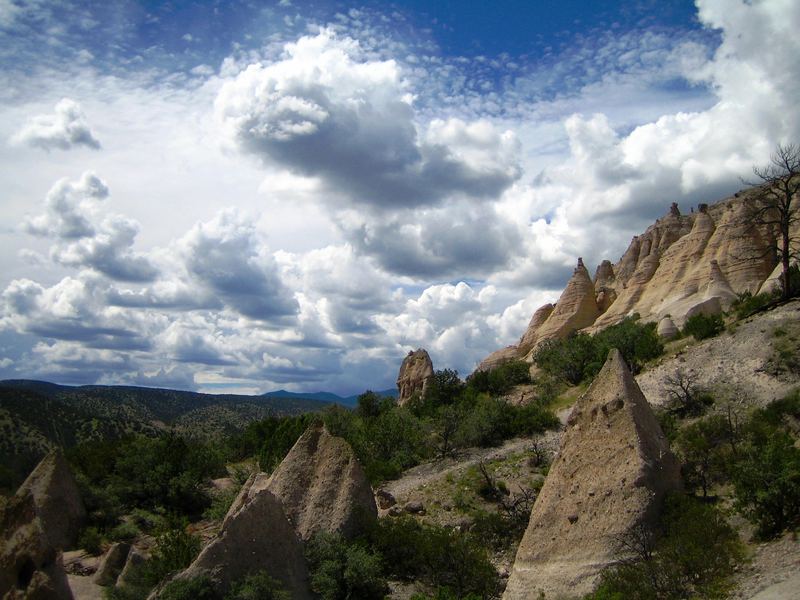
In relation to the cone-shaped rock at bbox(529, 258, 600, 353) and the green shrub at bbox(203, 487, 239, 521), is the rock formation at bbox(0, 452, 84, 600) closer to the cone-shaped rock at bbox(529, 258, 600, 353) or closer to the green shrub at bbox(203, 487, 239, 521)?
the green shrub at bbox(203, 487, 239, 521)

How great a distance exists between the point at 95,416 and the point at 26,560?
2611 inches

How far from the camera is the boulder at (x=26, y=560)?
10086 millimetres

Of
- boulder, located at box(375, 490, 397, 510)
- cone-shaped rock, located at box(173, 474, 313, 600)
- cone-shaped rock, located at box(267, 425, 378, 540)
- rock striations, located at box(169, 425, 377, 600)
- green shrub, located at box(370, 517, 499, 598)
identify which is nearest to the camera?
cone-shaped rock, located at box(173, 474, 313, 600)

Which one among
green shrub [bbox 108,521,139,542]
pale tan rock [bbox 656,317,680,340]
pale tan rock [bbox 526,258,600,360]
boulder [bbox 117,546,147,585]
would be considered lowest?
green shrub [bbox 108,521,139,542]

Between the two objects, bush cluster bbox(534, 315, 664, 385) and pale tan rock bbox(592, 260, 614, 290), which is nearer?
bush cluster bbox(534, 315, 664, 385)

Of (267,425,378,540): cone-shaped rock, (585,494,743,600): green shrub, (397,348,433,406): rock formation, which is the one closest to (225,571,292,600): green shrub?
(267,425,378,540): cone-shaped rock

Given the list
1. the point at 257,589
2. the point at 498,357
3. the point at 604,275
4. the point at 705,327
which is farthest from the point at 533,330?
the point at 257,589

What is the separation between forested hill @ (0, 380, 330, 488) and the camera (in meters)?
49.8

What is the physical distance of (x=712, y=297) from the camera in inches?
1623

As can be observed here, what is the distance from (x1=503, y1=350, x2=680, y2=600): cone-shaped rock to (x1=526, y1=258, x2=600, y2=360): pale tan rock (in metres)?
46.5

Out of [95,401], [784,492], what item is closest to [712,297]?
[784,492]

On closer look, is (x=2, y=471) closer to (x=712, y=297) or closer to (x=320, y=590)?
(x=320, y=590)

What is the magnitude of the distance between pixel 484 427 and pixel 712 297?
74.3ft

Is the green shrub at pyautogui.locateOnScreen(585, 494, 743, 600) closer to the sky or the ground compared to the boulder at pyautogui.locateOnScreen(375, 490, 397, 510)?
closer to the sky
